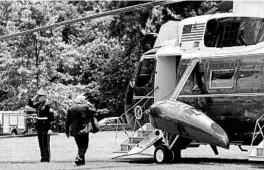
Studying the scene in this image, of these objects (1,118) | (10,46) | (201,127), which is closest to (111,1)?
(10,46)

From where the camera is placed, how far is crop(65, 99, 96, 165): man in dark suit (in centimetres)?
1761

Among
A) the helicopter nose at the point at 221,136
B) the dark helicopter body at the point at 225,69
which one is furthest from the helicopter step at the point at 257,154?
the dark helicopter body at the point at 225,69

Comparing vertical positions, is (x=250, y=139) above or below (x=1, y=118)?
above

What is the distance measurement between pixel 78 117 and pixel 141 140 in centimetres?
284

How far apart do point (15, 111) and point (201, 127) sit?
31.8 meters

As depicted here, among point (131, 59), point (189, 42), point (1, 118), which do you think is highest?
point (189, 42)

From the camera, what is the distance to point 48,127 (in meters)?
19.1

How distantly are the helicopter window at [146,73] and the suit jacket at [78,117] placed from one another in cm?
306

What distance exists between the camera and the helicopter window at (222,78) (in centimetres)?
1795

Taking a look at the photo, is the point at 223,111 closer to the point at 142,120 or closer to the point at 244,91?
the point at 244,91

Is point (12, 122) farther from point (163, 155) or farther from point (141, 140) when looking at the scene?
point (163, 155)

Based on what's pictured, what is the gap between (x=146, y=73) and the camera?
2062 centimetres

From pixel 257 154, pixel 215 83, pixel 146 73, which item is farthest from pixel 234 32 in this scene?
pixel 257 154

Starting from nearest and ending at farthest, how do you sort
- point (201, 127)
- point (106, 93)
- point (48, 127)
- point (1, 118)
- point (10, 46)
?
1. point (201, 127)
2. point (48, 127)
3. point (1, 118)
4. point (10, 46)
5. point (106, 93)
